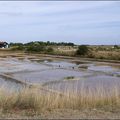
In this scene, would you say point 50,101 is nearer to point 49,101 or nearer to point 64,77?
point 49,101

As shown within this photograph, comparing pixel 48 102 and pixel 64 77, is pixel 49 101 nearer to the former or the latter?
pixel 48 102

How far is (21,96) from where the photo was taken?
8648 mm

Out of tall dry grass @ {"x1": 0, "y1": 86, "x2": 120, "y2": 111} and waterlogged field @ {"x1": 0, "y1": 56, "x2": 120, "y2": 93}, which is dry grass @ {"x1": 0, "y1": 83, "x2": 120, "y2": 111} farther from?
waterlogged field @ {"x1": 0, "y1": 56, "x2": 120, "y2": 93}

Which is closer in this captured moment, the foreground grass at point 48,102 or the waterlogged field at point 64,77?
the foreground grass at point 48,102

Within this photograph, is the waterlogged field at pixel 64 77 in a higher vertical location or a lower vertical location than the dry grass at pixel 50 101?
lower

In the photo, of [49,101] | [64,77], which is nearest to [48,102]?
[49,101]

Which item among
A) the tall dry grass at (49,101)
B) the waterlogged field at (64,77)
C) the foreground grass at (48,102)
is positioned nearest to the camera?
the foreground grass at (48,102)

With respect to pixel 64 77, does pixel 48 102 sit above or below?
above

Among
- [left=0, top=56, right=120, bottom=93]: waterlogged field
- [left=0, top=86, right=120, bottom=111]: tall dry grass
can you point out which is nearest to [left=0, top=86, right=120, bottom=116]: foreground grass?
[left=0, top=86, right=120, bottom=111]: tall dry grass

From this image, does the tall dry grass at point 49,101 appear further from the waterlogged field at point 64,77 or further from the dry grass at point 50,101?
the waterlogged field at point 64,77

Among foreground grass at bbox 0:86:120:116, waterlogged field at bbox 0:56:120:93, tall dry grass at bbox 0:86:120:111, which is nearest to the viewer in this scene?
foreground grass at bbox 0:86:120:116

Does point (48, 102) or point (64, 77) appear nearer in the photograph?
point (48, 102)

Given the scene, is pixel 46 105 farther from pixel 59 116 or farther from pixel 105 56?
pixel 105 56

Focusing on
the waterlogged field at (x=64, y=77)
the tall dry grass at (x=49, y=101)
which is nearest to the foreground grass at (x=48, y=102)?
the tall dry grass at (x=49, y=101)
